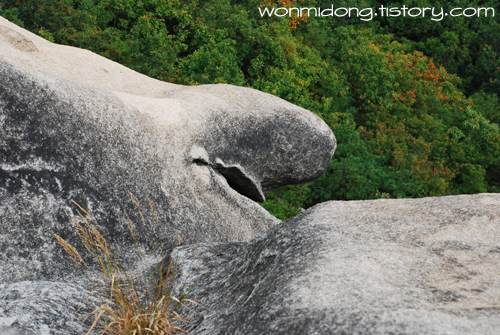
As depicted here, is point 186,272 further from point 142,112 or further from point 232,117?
point 232,117

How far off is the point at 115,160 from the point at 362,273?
9.58ft

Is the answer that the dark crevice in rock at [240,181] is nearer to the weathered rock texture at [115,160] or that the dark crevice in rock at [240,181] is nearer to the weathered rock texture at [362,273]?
the weathered rock texture at [115,160]

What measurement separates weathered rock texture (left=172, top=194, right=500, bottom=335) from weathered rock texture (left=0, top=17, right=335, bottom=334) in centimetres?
92

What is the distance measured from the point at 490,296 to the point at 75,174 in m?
3.73

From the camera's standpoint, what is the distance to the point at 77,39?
13.4m

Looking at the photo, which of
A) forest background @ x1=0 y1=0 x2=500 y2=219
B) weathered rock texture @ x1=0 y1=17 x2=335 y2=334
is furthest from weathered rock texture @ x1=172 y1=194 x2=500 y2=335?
forest background @ x1=0 y1=0 x2=500 y2=219

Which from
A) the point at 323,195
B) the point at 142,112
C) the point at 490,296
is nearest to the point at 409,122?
the point at 323,195

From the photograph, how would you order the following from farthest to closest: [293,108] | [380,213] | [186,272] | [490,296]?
[293,108] < [186,272] < [380,213] < [490,296]

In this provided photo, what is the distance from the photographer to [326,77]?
18375 millimetres

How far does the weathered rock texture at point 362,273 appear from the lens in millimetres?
2816

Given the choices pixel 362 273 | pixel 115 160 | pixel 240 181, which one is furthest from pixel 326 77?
pixel 362 273

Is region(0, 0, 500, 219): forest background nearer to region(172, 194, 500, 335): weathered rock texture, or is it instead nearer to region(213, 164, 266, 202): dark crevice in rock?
region(213, 164, 266, 202): dark crevice in rock

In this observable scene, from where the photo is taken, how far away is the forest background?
14375mm

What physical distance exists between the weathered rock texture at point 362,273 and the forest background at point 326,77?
8.30 m
